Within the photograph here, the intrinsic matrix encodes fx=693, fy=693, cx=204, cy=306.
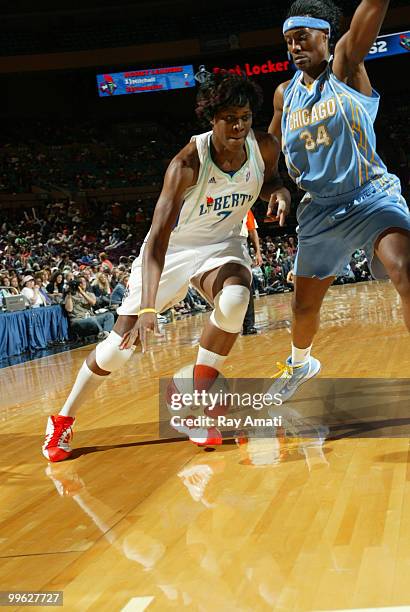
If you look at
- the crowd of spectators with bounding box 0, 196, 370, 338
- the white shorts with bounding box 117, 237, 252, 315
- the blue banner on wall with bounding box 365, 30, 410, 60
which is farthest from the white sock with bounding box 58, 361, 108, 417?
the blue banner on wall with bounding box 365, 30, 410, 60

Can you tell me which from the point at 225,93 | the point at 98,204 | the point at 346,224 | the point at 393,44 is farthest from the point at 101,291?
the point at 393,44

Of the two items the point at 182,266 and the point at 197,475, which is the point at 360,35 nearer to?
the point at 182,266

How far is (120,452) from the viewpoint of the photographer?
3.24m

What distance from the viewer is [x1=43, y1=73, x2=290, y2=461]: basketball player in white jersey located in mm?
3076

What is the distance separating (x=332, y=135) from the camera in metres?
2.97

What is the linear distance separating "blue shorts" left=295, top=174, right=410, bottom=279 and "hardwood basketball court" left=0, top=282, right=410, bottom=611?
79cm

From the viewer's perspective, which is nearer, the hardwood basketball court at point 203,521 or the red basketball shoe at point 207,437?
the hardwood basketball court at point 203,521

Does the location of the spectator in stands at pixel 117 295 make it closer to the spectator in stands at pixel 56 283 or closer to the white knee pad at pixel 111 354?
the spectator in stands at pixel 56 283

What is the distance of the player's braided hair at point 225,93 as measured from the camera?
304 cm

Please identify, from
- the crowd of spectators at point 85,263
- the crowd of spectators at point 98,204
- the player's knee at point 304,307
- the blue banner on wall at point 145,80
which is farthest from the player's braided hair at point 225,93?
the blue banner on wall at point 145,80

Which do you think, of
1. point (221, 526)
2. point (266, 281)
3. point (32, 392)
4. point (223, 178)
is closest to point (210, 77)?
point (223, 178)

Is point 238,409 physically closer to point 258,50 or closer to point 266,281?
point 266,281

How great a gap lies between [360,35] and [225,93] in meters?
0.62

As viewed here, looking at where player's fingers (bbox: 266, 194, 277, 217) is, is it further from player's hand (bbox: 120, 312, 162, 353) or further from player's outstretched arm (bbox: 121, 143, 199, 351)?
player's hand (bbox: 120, 312, 162, 353)
